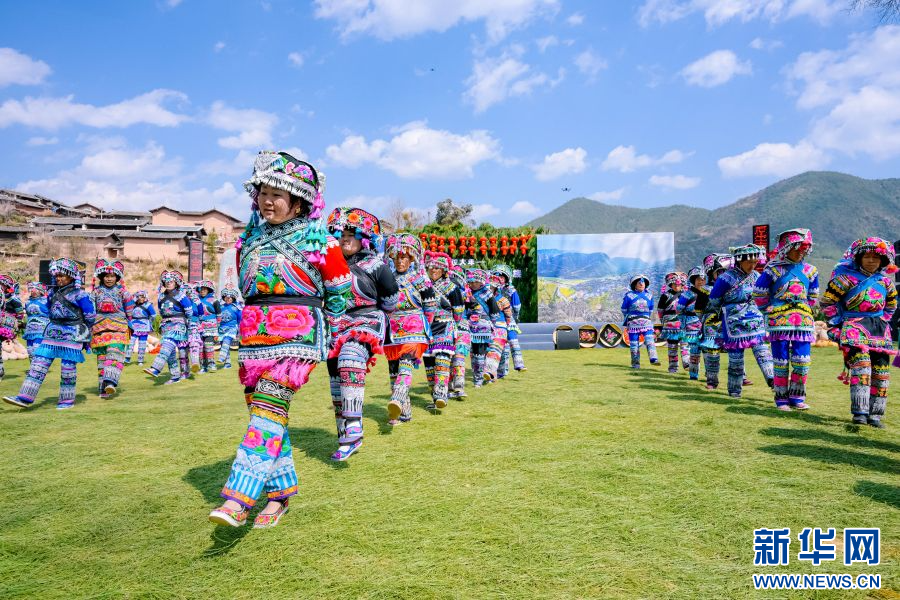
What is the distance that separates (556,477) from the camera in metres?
4.52

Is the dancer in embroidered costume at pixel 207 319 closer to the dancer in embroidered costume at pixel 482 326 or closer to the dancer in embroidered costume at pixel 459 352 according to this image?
the dancer in embroidered costume at pixel 482 326

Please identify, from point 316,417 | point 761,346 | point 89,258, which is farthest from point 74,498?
point 89,258

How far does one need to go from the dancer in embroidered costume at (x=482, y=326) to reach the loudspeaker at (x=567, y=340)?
10085 mm

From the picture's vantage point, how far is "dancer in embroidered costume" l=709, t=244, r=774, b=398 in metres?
7.98

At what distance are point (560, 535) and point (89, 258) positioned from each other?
46.3 meters

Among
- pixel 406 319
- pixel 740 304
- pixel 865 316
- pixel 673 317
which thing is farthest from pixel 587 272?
pixel 406 319

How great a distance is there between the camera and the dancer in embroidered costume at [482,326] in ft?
32.3

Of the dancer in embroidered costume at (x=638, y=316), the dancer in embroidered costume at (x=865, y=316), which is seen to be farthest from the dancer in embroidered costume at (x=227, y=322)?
the dancer in embroidered costume at (x=865, y=316)

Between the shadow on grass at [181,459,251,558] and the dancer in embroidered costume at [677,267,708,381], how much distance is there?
8.83 metres

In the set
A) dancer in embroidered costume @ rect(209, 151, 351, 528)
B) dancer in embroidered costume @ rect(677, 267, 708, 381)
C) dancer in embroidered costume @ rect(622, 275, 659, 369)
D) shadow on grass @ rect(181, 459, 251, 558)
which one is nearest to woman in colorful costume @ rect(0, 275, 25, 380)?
shadow on grass @ rect(181, 459, 251, 558)

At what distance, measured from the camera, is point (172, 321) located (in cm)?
1145

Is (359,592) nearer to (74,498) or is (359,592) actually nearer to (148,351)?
(74,498)

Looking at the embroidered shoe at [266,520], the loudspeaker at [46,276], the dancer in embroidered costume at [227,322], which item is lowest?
the embroidered shoe at [266,520]

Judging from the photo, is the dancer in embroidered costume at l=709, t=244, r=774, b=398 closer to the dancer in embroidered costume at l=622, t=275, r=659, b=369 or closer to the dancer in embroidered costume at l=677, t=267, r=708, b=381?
the dancer in embroidered costume at l=677, t=267, r=708, b=381
